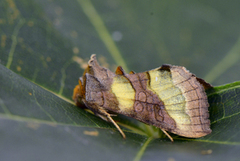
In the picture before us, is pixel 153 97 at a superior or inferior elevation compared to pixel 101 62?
inferior

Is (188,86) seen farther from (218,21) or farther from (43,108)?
(43,108)

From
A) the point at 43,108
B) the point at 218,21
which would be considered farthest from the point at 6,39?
the point at 218,21

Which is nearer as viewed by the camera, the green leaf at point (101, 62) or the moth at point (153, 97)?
the green leaf at point (101, 62)

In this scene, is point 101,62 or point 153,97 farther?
point 101,62

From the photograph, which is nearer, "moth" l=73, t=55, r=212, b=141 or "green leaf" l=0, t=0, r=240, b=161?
"green leaf" l=0, t=0, r=240, b=161
